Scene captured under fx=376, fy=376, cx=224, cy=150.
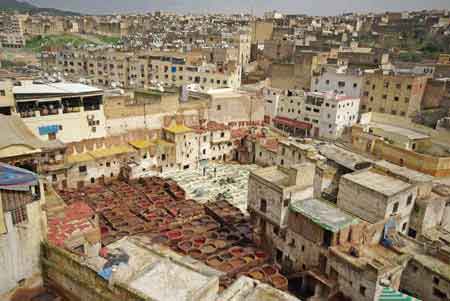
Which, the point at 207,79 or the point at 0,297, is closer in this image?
the point at 0,297

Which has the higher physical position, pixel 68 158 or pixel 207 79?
pixel 207 79

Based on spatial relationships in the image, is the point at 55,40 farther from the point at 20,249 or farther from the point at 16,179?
the point at 20,249

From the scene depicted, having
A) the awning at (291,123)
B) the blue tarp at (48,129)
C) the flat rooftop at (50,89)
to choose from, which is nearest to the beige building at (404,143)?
the awning at (291,123)

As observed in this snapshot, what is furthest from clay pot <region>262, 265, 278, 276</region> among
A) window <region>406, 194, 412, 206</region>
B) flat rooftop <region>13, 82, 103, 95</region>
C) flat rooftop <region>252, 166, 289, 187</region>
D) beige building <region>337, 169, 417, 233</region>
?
flat rooftop <region>13, 82, 103, 95</region>

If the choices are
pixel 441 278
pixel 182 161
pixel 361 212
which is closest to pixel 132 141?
pixel 182 161

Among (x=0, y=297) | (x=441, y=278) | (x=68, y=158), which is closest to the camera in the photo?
(x=0, y=297)

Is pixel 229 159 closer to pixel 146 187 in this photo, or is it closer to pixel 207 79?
pixel 146 187

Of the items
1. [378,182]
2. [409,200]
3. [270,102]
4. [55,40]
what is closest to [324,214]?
[378,182]
